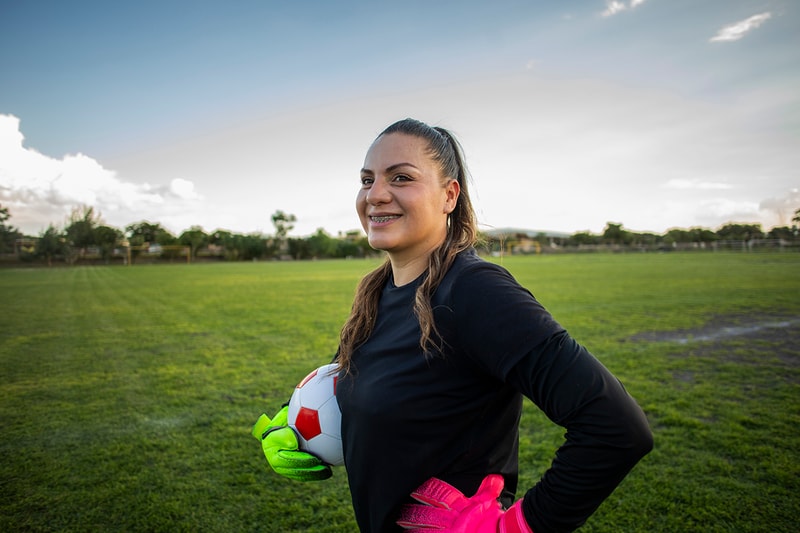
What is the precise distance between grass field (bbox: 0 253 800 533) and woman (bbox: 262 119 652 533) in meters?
2.05

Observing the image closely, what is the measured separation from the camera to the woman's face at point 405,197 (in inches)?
59.0

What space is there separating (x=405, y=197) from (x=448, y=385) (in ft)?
2.07

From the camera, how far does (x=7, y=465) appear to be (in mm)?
3740

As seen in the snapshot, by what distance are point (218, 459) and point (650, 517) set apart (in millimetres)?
3393

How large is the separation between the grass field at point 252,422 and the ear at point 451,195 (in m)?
2.48

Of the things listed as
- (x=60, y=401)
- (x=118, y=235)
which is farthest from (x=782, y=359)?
(x=118, y=235)

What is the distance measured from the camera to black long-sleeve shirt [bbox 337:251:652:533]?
102 centimetres

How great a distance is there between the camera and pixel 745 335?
8.04 metres

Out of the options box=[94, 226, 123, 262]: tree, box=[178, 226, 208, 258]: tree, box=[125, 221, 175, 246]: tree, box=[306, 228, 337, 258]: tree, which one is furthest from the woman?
box=[125, 221, 175, 246]: tree

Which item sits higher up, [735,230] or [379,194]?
[735,230]

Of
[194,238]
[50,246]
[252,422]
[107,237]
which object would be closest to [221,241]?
[194,238]

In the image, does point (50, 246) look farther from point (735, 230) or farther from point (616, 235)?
point (735, 230)

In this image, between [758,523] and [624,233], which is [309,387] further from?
[624,233]

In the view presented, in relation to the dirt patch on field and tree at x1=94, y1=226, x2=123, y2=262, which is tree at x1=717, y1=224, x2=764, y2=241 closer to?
the dirt patch on field
